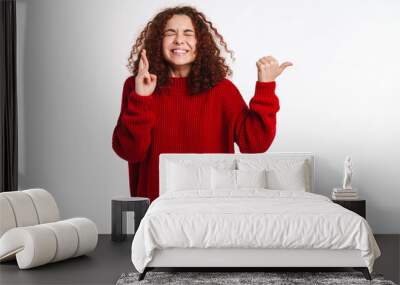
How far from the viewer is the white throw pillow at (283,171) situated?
638cm

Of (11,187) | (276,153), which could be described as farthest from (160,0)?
(11,187)

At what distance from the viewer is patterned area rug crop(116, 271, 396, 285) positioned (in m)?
4.75

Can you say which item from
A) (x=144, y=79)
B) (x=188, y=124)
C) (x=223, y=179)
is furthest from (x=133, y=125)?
(x=223, y=179)

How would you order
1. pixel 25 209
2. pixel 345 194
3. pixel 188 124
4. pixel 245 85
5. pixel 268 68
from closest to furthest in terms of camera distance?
pixel 25 209, pixel 188 124, pixel 345 194, pixel 245 85, pixel 268 68

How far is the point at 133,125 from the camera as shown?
269 inches

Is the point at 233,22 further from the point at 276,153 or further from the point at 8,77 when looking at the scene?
the point at 8,77

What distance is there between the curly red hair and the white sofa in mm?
1637

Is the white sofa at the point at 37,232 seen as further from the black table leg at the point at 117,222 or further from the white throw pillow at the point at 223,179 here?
the white throw pillow at the point at 223,179

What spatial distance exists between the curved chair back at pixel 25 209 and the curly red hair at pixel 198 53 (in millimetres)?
1579

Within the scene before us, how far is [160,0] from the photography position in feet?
23.4

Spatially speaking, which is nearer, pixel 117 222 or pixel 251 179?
pixel 251 179

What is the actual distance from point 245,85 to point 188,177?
1204 millimetres

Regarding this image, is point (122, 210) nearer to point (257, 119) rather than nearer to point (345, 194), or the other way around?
point (257, 119)

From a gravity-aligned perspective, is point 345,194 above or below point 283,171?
below
